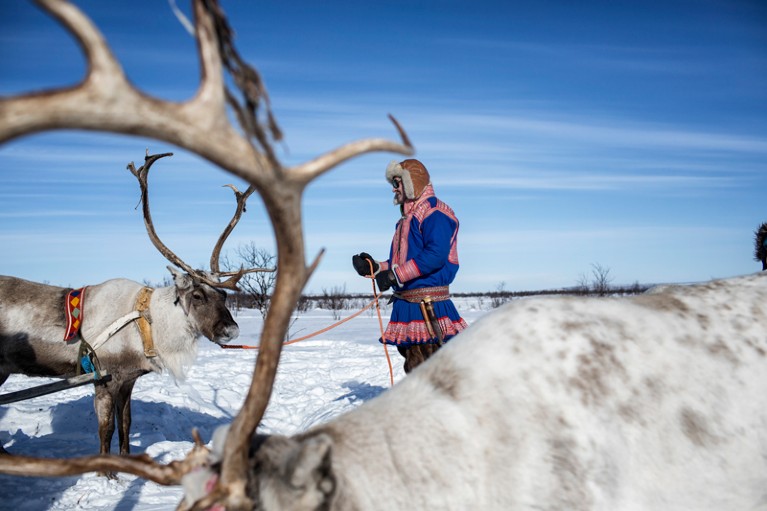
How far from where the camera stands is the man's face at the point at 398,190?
492cm

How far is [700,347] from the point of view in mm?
2062

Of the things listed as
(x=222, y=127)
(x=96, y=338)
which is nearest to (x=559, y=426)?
(x=222, y=127)

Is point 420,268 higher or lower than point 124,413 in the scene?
higher

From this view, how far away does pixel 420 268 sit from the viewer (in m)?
4.69

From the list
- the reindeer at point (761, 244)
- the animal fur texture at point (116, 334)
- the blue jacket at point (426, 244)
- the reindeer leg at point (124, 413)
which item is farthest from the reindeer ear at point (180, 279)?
the reindeer at point (761, 244)

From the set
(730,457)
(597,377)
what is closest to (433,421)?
(597,377)

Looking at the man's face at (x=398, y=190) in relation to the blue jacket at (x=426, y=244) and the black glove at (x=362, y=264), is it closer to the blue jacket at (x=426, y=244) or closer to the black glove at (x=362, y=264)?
the blue jacket at (x=426, y=244)

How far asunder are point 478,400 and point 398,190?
10.8ft

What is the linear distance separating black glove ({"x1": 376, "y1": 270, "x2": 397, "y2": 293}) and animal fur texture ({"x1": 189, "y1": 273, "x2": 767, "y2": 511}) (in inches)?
103

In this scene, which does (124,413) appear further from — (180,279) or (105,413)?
(180,279)

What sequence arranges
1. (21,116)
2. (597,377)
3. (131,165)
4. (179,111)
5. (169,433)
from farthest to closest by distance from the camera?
1. (169,433)
2. (131,165)
3. (597,377)
4. (179,111)
5. (21,116)

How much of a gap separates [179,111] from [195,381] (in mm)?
7825

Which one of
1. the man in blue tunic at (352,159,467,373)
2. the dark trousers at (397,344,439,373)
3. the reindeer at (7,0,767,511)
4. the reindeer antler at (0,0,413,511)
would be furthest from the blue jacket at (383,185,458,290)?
the reindeer antler at (0,0,413,511)

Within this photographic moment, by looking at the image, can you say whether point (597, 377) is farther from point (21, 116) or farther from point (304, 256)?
point (21, 116)
